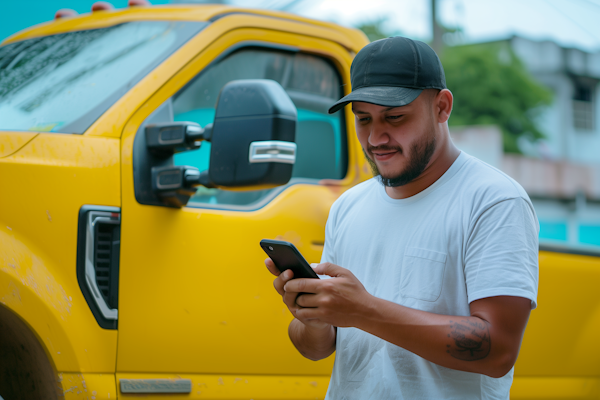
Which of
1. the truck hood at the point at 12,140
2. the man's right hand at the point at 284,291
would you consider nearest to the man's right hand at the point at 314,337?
the man's right hand at the point at 284,291

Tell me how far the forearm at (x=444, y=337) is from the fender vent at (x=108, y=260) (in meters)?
0.97

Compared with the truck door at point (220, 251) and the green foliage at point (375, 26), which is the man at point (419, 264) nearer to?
the truck door at point (220, 251)

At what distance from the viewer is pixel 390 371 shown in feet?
5.57

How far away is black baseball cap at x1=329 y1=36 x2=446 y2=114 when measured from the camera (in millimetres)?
1653

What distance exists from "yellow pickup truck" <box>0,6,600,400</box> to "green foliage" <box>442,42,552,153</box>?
60.7 ft

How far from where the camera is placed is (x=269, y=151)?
6.22 ft

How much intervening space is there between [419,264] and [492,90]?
2043cm

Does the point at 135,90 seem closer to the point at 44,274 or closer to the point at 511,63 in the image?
the point at 44,274

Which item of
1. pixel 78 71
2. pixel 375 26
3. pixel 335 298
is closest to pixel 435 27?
pixel 375 26

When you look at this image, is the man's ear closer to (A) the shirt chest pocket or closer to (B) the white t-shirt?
(B) the white t-shirt

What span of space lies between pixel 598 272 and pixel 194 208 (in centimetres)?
197

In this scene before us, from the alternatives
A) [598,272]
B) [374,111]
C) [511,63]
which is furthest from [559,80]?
[374,111]

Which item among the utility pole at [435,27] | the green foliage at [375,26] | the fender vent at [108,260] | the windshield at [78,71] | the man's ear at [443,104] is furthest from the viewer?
the green foliage at [375,26]

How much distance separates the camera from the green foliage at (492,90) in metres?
20.7
